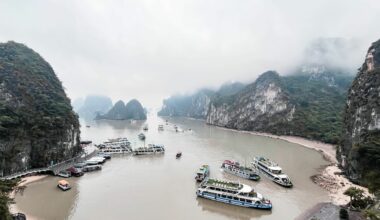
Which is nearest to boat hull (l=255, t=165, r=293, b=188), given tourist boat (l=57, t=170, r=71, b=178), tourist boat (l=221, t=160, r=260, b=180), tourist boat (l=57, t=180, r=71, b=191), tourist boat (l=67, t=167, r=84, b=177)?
tourist boat (l=221, t=160, r=260, b=180)

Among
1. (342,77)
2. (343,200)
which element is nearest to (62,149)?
(343,200)

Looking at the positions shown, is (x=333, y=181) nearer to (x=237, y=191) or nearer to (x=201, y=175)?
(x=237, y=191)

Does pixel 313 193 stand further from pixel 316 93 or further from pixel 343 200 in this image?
pixel 316 93

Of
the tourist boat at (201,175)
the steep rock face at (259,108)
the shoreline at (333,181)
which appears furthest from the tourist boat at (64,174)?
Answer: the steep rock face at (259,108)

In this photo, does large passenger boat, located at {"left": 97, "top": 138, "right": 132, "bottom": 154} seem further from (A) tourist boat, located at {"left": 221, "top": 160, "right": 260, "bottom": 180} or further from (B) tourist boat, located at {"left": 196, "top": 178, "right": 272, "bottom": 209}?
(B) tourist boat, located at {"left": 196, "top": 178, "right": 272, "bottom": 209}

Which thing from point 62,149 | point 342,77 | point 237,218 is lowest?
point 237,218

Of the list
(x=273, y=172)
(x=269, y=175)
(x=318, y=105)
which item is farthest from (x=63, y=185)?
(x=318, y=105)
